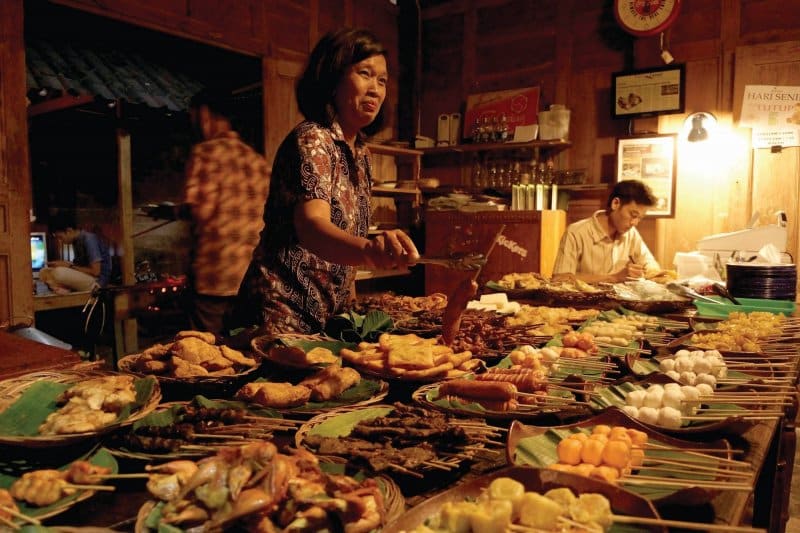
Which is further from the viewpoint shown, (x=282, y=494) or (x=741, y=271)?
(x=741, y=271)

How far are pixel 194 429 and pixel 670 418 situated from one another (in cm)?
133

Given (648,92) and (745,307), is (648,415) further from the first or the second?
(648,92)

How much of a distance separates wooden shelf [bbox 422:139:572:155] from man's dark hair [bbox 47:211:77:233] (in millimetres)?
5203

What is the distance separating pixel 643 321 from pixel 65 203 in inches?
286

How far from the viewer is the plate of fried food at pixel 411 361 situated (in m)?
2.04

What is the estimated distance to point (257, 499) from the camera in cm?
106

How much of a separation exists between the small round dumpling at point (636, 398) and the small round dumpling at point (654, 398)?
11 millimetres

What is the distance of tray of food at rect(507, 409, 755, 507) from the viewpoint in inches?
48.0

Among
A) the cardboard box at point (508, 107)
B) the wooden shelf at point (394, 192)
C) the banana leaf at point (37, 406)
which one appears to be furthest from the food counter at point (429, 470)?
the cardboard box at point (508, 107)

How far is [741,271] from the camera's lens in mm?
4012

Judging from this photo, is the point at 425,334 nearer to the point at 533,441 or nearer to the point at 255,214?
the point at 533,441

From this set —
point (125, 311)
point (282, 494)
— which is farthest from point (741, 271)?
point (125, 311)

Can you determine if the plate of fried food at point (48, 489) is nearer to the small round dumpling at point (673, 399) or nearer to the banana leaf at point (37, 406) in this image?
the banana leaf at point (37, 406)

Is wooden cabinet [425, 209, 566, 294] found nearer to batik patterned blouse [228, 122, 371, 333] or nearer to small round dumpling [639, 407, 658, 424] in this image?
batik patterned blouse [228, 122, 371, 333]
